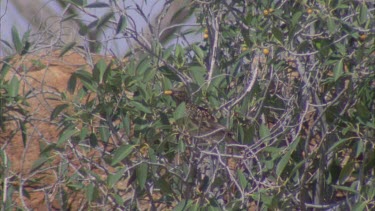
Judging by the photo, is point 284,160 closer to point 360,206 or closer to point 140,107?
point 360,206

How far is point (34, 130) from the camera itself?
386 cm

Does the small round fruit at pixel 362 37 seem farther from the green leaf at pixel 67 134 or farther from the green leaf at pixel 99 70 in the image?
the green leaf at pixel 67 134

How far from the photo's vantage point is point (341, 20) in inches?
140

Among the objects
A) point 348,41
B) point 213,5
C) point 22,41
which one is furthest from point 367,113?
point 22,41

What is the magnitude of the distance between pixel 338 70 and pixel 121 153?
3.01 feet

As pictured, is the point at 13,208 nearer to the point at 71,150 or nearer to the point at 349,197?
the point at 71,150

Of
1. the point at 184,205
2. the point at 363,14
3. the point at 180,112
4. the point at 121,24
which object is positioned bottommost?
the point at 184,205

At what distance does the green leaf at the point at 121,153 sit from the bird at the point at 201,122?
0.25m

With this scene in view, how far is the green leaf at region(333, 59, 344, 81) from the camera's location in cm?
355

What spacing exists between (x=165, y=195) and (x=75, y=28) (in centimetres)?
77

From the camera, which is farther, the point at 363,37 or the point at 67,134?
the point at 363,37

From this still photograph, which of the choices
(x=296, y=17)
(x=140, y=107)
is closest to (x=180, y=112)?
(x=140, y=107)

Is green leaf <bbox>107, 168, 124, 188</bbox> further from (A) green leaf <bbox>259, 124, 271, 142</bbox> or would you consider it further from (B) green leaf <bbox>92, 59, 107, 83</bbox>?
(A) green leaf <bbox>259, 124, 271, 142</bbox>

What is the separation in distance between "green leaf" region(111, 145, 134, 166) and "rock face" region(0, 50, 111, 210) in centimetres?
37
